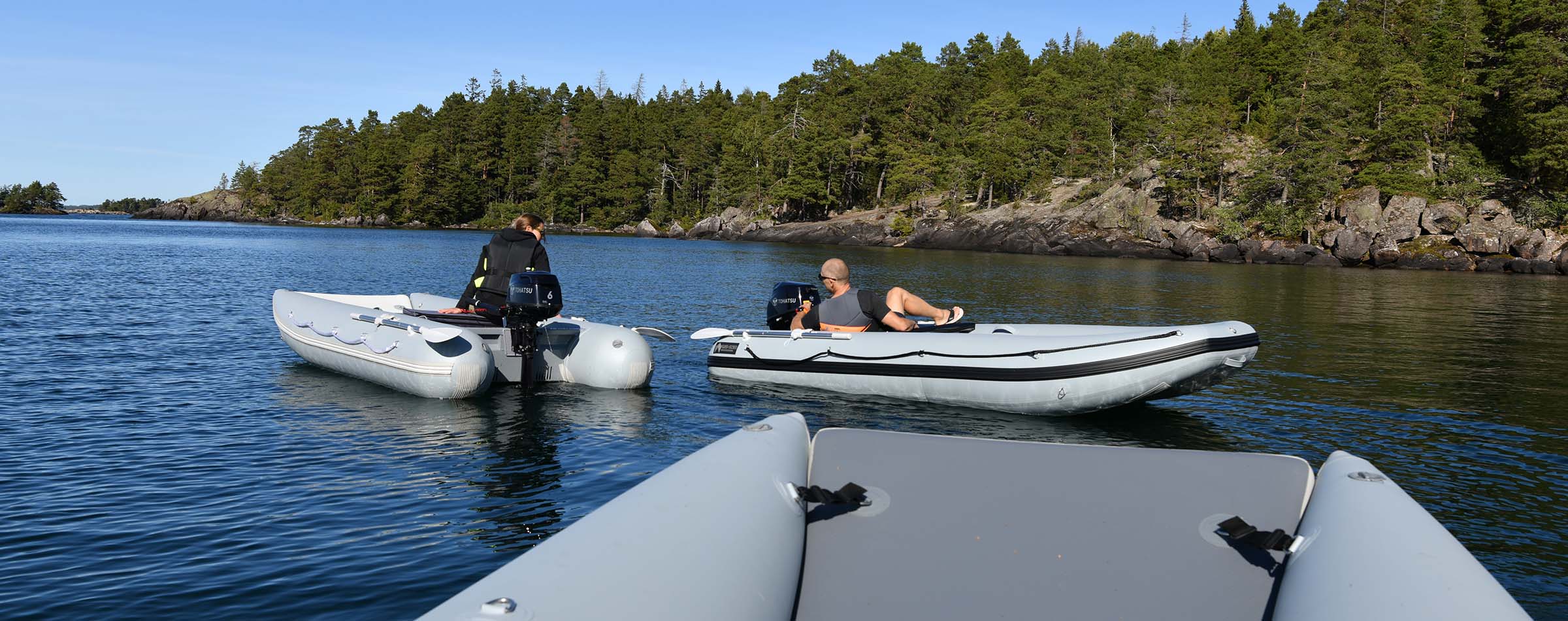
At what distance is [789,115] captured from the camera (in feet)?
285

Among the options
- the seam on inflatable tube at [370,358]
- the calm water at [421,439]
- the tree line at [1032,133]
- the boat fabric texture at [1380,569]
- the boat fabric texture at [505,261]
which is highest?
the tree line at [1032,133]

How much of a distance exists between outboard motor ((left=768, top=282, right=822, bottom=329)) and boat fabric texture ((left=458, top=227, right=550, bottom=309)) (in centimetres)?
299

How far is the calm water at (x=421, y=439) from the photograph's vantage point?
4.87 meters

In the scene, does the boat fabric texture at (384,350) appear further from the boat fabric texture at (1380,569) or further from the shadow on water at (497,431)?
the boat fabric texture at (1380,569)

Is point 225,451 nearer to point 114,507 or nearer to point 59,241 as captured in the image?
point 114,507

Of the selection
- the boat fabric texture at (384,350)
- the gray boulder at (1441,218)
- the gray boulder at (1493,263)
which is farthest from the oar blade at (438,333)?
the gray boulder at (1441,218)

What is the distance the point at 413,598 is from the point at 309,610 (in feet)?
1.43

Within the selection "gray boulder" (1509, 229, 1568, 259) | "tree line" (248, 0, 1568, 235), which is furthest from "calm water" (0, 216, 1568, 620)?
"tree line" (248, 0, 1568, 235)

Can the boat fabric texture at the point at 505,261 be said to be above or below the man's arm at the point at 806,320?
above

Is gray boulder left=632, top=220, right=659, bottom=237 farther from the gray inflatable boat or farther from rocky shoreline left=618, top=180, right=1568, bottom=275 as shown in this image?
the gray inflatable boat

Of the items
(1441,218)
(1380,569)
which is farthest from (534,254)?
(1441,218)

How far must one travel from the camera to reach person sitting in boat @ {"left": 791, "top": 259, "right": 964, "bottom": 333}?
33.7 feet

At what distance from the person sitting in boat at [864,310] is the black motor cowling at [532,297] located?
2.80 metres

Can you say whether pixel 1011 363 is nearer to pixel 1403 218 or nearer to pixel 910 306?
pixel 910 306
